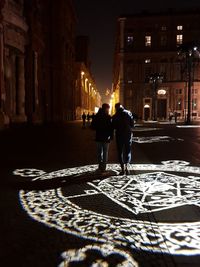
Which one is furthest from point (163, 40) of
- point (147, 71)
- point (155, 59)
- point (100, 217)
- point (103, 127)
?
point (100, 217)

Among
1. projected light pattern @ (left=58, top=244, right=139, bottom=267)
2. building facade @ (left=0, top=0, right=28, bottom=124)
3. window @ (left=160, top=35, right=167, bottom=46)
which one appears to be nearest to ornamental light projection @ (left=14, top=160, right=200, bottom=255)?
projected light pattern @ (left=58, top=244, right=139, bottom=267)

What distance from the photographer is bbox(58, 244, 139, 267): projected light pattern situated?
11.2ft

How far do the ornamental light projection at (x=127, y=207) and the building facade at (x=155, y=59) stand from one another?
2743 inches

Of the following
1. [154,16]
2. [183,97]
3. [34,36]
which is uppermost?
[154,16]

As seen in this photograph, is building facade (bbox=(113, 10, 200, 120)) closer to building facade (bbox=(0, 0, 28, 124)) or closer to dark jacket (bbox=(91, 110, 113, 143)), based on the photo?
building facade (bbox=(0, 0, 28, 124))

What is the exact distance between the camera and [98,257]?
3.56m

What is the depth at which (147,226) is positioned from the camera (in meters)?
4.50

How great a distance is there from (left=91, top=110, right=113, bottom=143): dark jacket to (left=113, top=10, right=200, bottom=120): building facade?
68.8m

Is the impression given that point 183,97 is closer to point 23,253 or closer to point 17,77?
point 17,77

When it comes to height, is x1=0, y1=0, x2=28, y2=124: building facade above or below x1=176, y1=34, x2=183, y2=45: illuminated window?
below

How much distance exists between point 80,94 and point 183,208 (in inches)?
3188

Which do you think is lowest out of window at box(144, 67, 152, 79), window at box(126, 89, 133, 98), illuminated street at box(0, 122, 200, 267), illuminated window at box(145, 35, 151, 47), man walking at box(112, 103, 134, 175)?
illuminated street at box(0, 122, 200, 267)

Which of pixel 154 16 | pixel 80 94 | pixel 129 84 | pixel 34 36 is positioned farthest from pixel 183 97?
pixel 34 36

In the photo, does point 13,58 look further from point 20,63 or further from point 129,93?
point 129,93
